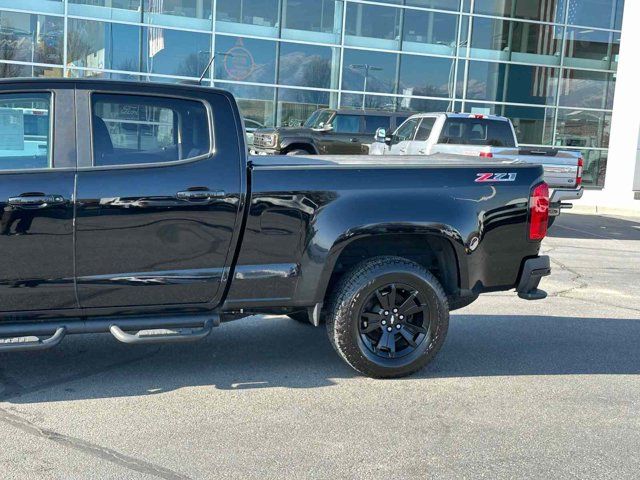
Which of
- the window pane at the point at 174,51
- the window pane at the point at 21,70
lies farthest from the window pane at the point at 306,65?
the window pane at the point at 21,70

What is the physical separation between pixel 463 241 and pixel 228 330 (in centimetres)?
228

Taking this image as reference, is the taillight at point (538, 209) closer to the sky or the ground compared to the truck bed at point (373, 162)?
closer to the ground

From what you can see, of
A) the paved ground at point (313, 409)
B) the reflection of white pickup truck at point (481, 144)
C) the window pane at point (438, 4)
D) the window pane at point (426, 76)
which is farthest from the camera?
the window pane at point (438, 4)

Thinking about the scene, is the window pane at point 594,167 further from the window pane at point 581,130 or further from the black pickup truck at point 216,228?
the black pickup truck at point 216,228

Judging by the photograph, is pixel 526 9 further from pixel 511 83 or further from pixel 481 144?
pixel 481 144

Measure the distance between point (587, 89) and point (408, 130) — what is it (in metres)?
11.9

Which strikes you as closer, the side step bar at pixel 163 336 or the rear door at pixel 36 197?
the rear door at pixel 36 197

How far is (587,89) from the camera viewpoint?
25.6 metres

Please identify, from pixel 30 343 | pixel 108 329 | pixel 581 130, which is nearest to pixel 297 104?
pixel 581 130

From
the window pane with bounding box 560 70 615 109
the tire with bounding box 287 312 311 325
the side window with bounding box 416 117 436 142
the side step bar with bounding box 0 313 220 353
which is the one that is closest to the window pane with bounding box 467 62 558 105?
the window pane with bounding box 560 70 615 109

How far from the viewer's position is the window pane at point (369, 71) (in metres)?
23.1

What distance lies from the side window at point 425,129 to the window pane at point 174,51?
7.89 m

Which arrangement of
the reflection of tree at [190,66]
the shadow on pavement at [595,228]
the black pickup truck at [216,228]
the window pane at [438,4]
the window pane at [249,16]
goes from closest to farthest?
1. the black pickup truck at [216,228]
2. the shadow on pavement at [595,228]
3. the reflection of tree at [190,66]
4. the window pane at [249,16]
5. the window pane at [438,4]

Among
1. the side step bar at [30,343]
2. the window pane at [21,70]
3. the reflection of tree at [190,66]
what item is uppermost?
the reflection of tree at [190,66]
